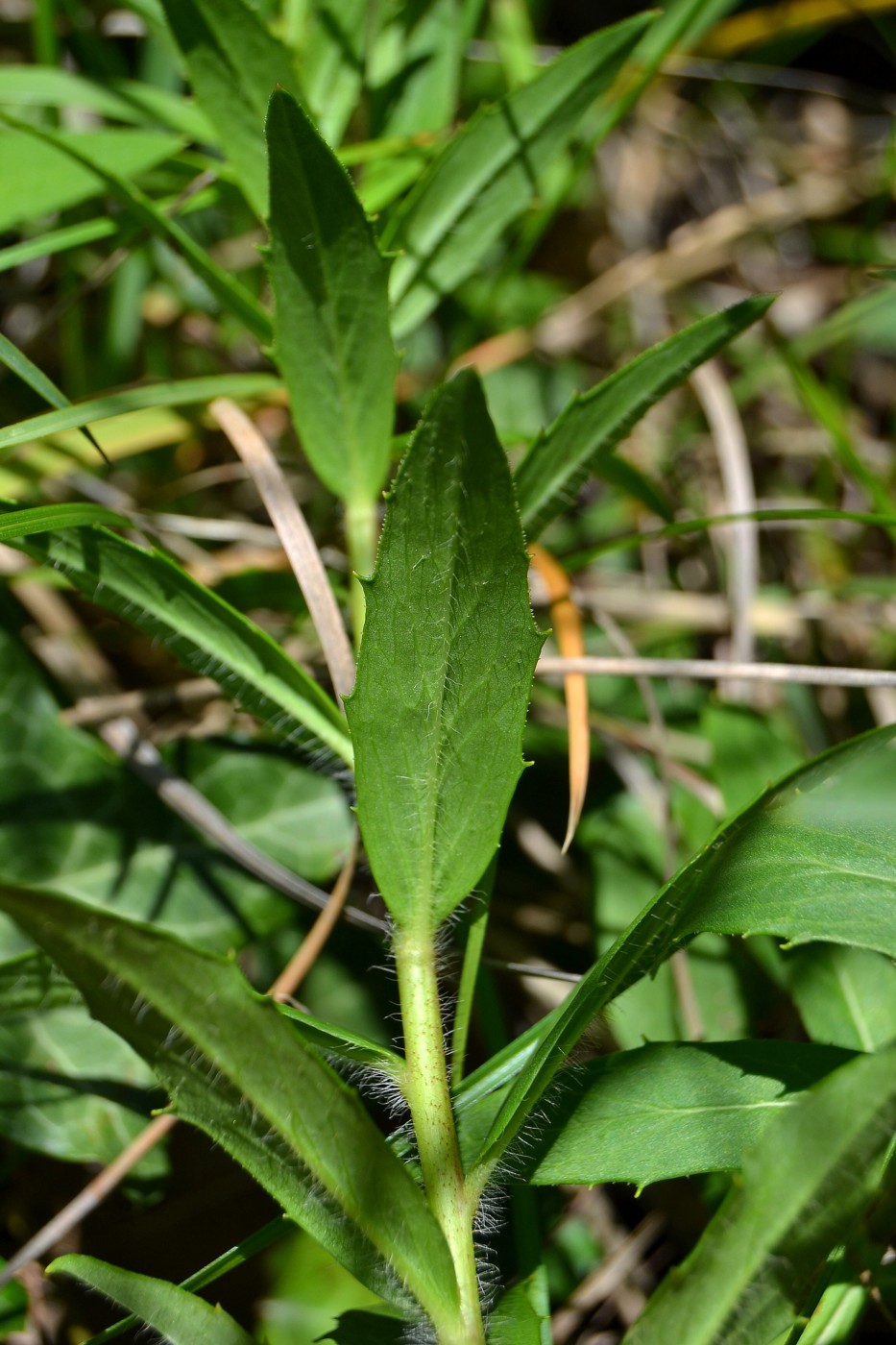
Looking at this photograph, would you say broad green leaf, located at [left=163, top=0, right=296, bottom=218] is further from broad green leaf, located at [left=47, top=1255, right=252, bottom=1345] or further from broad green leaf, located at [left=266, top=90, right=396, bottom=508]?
broad green leaf, located at [left=47, top=1255, right=252, bottom=1345]

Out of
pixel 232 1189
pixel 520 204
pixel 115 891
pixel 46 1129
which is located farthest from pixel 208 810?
pixel 520 204

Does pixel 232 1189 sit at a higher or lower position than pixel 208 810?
lower

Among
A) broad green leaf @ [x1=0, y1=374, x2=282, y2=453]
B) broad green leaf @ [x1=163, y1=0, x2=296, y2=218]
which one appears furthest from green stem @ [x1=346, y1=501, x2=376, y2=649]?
broad green leaf @ [x1=163, y1=0, x2=296, y2=218]

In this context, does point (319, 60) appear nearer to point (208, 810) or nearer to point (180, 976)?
point (208, 810)

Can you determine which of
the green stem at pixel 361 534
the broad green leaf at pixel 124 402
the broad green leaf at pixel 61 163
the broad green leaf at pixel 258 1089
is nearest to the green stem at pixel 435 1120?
the broad green leaf at pixel 258 1089

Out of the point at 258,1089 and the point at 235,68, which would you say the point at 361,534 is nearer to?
the point at 235,68

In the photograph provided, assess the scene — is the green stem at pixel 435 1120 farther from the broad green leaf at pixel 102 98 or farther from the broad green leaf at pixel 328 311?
the broad green leaf at pixel 102 98
